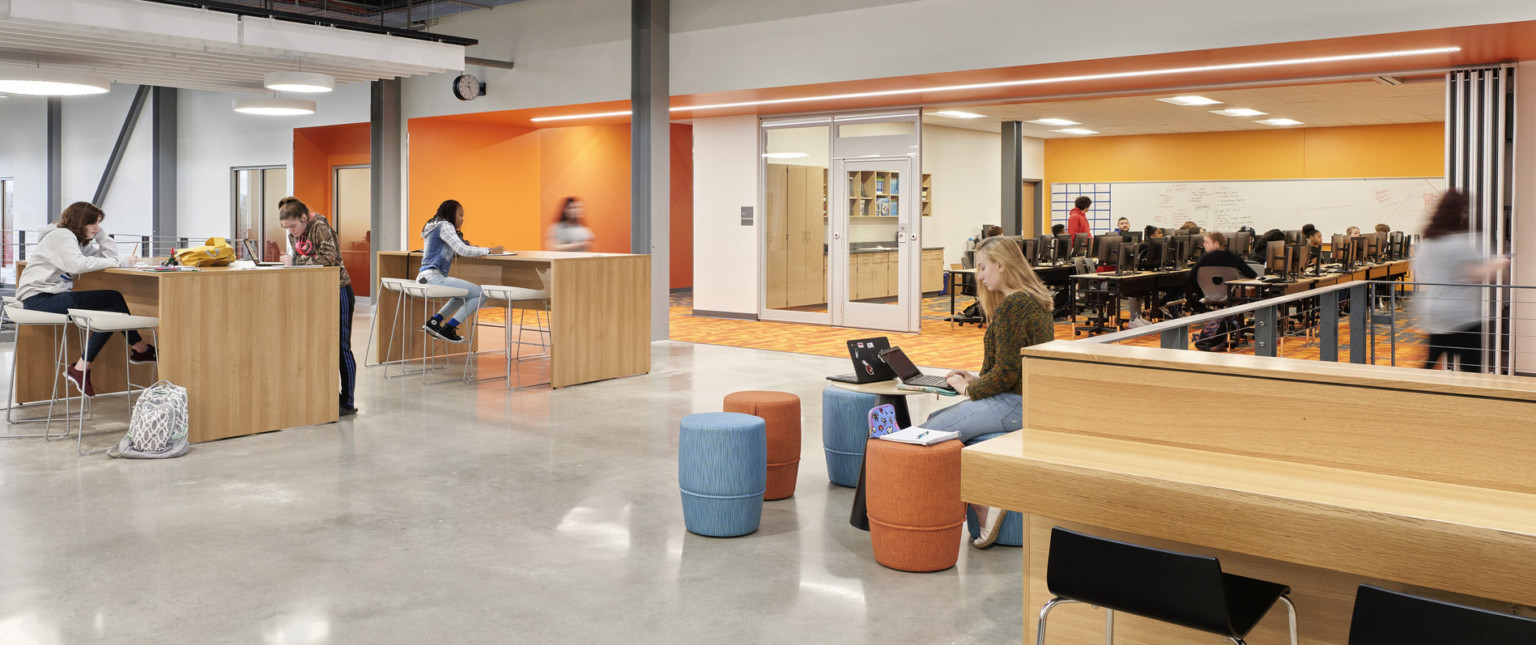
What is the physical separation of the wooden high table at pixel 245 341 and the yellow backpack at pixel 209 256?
0.21 meters

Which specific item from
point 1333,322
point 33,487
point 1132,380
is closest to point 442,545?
point 33,487

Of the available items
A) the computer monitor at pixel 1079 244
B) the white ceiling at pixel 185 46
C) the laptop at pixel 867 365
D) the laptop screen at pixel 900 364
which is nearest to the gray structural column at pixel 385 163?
the white ceiling at pixel 185 46

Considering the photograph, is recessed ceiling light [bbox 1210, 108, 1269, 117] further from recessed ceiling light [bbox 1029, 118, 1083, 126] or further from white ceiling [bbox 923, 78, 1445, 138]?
recessed ceiling light [bbox 1029, 118, 1083, 126]

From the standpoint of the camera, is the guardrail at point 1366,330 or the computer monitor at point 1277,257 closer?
the guardrail at point 1366,330

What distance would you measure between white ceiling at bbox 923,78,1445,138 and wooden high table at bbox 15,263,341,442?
7603mm

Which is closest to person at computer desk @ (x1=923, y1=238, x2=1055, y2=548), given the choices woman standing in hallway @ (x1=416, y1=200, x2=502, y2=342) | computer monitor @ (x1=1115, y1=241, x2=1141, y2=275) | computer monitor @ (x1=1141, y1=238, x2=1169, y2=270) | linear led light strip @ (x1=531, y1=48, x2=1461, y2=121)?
woman standing in hallway @ (x1=416, y1=200, x2=502, y2=342)

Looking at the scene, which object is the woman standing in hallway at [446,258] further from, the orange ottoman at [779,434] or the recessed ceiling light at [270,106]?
the orange ottoman at [779,434]

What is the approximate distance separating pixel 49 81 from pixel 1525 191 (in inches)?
473

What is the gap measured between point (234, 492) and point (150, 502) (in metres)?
0.35

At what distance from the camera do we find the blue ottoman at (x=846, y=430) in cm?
516

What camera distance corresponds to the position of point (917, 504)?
398 cm

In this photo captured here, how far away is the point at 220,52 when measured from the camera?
9930 mm

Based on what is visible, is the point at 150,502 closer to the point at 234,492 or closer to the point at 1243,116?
the point at 234,492

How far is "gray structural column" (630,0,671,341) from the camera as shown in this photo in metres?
11.1
